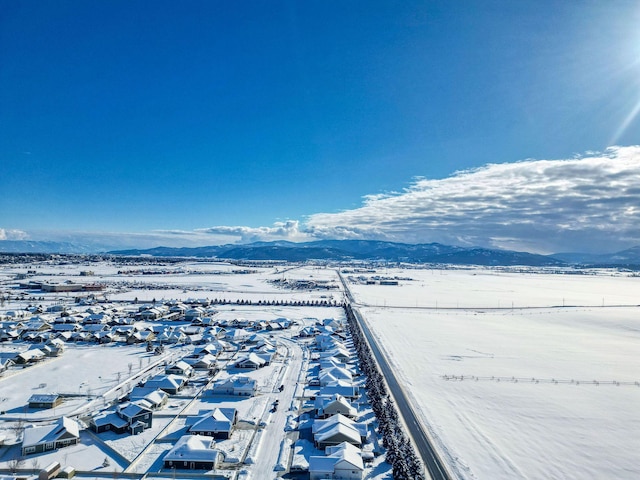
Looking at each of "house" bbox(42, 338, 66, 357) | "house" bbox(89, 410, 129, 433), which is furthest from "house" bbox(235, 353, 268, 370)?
"house" bbox(42, 338, 66, 357)

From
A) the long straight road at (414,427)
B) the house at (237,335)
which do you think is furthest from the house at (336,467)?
the house at (237,335)

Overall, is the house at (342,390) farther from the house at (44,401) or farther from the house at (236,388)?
the house at (44,401)

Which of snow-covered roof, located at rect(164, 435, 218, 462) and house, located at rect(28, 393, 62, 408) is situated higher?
snow-covered roof, located at rect(164, 435, 218, 462)

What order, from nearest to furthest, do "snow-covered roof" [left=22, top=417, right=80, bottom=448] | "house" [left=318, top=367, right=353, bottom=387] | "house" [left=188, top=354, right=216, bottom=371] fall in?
1. "snow-covered roof" [left=22, top=417, right=80, bottom=448]
2. "house" [left=318, top=367, right=353, bottom=387]
3. "house" [left=188, top=354, right=216, bottom=371]

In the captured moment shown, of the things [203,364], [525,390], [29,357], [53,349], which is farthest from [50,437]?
[525,390]

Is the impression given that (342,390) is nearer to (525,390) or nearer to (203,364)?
(203,364)

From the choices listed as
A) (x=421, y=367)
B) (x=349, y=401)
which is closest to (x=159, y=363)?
(x=349, y=401)

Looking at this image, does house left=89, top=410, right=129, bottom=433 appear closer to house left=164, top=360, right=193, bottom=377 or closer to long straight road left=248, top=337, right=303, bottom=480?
long straight road left=248, top=337, right=303, bottom=480
